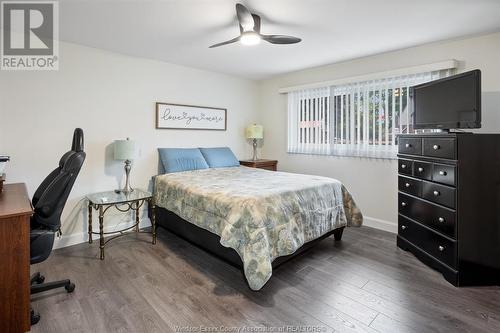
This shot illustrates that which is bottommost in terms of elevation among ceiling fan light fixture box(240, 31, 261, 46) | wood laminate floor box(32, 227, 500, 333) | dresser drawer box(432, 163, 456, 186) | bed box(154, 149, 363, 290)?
wood laminate floor box(32, 227, 500, 333)

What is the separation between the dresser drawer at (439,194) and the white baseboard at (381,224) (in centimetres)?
106

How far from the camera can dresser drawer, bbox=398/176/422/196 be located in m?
2.62

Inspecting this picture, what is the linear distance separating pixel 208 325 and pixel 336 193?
1868 millimetres

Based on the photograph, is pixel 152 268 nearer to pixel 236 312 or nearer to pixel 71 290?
pixel 71 290

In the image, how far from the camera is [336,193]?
2.94m

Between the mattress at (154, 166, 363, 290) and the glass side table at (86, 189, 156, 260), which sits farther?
the glass side table at (86, 189, 156, 260)

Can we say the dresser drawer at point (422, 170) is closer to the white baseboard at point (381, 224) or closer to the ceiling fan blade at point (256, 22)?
the white baseboard at point (381, 224)

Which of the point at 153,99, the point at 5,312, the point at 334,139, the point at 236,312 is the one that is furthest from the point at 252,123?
the point at 5,312

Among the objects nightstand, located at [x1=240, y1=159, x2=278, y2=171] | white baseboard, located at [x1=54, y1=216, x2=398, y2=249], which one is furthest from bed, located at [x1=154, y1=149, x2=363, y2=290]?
nightstand, located at [x1=240, y1=159, x2=278, y2=171]

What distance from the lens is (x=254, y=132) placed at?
185 inches

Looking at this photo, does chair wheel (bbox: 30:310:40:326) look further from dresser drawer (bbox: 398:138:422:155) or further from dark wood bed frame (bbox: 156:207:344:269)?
dresser drawer (bbox: 398:138:422:155)

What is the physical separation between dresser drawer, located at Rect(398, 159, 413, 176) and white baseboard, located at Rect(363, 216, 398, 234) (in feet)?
3.04

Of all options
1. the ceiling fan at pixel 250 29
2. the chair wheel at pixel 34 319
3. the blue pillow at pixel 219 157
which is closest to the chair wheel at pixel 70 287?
the chair wheel at pixel 34 319

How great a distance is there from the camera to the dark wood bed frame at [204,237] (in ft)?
7.52
